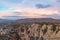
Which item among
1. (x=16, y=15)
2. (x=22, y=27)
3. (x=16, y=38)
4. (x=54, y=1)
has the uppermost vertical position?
(x=54, y=1)

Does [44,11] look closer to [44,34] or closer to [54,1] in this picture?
[54,1]

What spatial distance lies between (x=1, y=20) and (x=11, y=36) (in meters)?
0.28

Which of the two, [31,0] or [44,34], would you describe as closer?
[44,34]

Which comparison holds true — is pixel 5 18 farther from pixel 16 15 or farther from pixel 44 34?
pixel 44 34

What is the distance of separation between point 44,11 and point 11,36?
1.98 feet

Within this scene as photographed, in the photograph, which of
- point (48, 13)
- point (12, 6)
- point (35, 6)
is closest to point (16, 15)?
point (12, 6)

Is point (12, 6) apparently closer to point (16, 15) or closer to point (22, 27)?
point (16, 15)

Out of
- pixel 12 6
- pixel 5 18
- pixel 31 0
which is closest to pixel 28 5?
pixel 31 0

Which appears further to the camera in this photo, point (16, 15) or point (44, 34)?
point (16, 15)

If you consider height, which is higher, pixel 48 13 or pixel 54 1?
pixel 54 1

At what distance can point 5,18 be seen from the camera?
95.2 inches

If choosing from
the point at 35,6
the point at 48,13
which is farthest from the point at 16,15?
the point at 48,13

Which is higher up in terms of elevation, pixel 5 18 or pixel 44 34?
pixel 5 18

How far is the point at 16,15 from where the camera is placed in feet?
8.00
